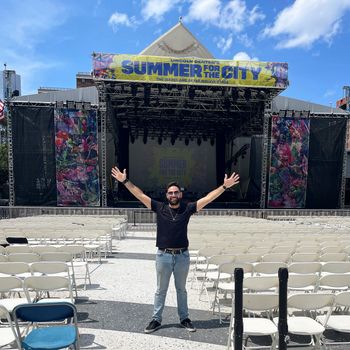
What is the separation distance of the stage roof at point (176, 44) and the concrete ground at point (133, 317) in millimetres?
20841

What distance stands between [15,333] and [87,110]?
20575 mm

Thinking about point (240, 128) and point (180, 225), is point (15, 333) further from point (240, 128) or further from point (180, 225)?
point (240, 128)

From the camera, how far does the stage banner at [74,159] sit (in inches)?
866

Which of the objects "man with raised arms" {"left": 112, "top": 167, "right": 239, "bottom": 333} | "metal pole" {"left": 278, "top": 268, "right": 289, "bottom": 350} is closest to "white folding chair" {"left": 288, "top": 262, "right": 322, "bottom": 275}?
"man with raised arms" {"left": 112, "top": 167, "right": 239, "bottom": 333}

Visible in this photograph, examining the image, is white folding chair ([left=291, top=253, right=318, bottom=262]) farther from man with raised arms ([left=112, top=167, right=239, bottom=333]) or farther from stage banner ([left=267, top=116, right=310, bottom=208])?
stage banner ([left=267, top=116, right=310, bottom=208])

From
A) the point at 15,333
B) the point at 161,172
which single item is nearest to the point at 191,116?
the point at 161,172

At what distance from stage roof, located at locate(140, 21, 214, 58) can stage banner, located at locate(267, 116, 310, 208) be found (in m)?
8.16

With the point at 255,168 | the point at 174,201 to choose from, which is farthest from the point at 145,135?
the point at 174,201

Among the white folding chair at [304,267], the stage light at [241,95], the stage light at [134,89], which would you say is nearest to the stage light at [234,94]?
the stage light at [241,95]

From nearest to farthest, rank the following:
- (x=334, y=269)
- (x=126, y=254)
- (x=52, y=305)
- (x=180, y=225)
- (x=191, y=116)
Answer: (x=52, y=305) < (x=180, y=225) < (x=334, y=269) < (x=126, y=254) < (x=191, y=116)

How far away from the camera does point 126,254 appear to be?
8.84 meters

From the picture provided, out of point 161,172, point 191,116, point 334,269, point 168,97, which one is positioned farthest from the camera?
point 161,172

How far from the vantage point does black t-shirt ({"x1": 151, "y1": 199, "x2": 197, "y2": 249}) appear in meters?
3.76

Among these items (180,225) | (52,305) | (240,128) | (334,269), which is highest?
(240,128)
